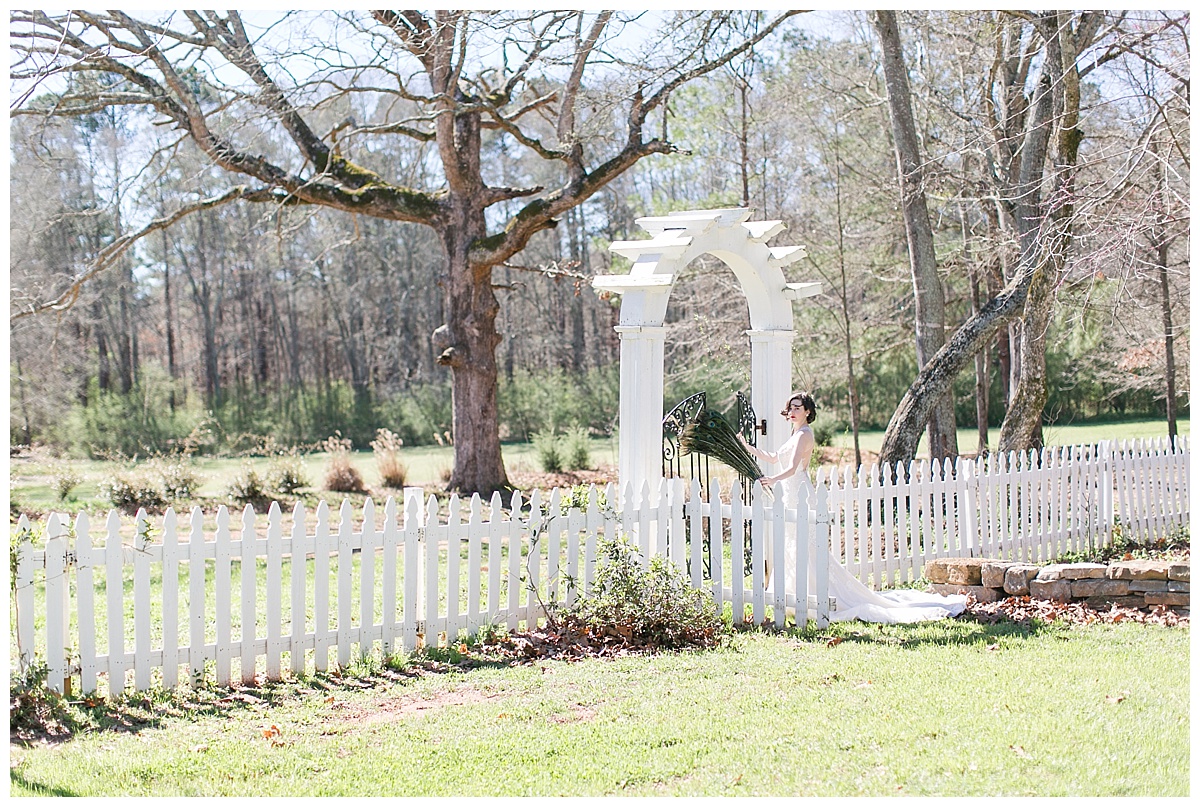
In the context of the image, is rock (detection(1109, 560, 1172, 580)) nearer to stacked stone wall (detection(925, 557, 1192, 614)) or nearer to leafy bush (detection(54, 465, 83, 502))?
stacked stone wall (detection(925, 557, 1192, 614))

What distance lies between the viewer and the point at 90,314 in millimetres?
34156

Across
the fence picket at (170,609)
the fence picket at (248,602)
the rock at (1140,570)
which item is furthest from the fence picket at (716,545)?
the fence picket at (170,609)

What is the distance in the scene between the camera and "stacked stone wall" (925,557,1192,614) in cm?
714

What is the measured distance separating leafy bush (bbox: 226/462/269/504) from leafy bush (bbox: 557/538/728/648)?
10303 mm

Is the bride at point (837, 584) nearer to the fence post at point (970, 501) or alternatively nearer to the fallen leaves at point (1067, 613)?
the fallen leaves at point (1067, 613)

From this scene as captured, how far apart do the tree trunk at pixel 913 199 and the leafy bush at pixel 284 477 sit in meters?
9.63

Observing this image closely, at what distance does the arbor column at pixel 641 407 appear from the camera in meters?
7.57

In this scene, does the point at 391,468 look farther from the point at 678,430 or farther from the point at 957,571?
the point at 957,571

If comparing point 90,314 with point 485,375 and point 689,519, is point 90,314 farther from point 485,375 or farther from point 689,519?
point 689,519

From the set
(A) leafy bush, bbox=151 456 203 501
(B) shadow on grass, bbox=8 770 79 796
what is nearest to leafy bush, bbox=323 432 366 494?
(A) leafy bush, bbox=151 456 203 501

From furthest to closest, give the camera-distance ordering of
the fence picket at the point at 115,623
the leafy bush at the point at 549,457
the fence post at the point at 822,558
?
1. the leafy bush at the point at 549,457
2. the fence post at the point at 822,558
3. the fence picket at the point at 115,623

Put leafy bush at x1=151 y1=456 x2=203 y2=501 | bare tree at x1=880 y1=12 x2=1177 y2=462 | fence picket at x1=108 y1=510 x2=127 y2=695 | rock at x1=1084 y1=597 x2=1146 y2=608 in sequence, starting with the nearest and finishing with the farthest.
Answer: fence picket at x1=108 y1=510 x2=127 y2=695, rock at x1=1084 y1=597 x2=1146 y2=608, bare tree at x1=880 y1=12 x2=1177 y2=462, leafy bush at x1=151 y1=456 x2=203 y2=501

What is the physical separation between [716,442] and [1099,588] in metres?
2.83

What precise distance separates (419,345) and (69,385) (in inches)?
456
